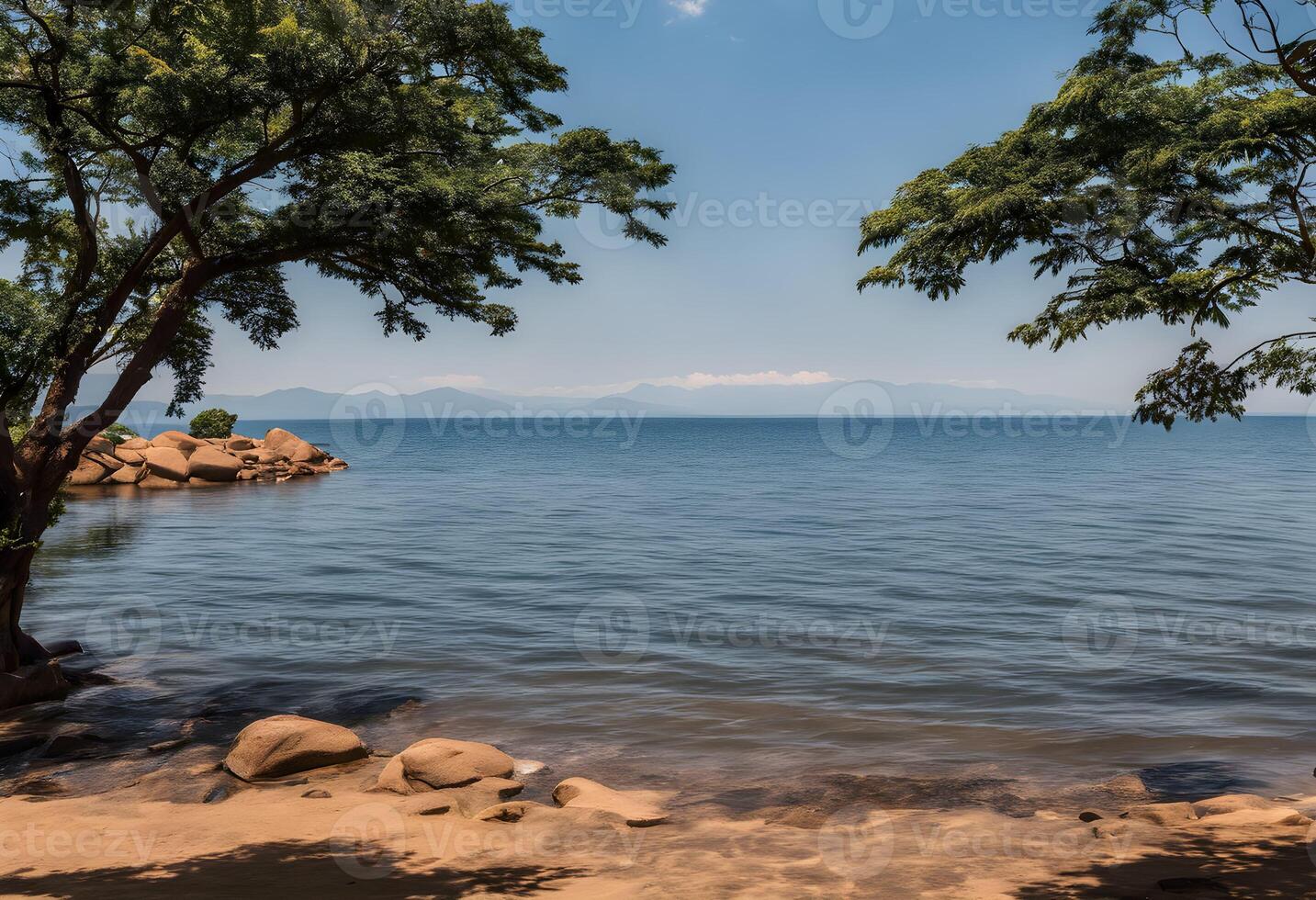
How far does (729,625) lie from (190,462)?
5117 centimetres

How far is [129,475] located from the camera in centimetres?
5838

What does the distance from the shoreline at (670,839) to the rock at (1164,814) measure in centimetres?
3

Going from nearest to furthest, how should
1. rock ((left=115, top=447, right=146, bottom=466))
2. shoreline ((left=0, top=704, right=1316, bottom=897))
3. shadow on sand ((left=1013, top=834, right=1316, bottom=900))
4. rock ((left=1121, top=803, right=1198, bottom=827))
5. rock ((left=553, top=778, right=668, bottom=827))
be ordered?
shadow on sand ((left=1013, top=834, right=1316, bottom=900)) → shoreline ((left=0, top=704, right=1316, bottom=897)) → rock ((left=1121, top=803, right=1198, bottom=827)) → rock ((left=553, top=778, right=668, bottom=827)) → rock ((left=115, top=447, right=146, bottom=466))

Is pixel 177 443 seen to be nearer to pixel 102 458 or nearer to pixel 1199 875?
pixel 102 458

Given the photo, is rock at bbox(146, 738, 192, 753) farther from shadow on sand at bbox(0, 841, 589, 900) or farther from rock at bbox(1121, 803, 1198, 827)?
rock at bbox(1121, 803, 1198, 827)

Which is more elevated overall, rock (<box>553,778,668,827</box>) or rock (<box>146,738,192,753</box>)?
rock (<box>553,778,668,827</box>)

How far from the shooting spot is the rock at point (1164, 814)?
34.0 ft

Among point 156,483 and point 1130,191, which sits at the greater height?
point 1130,191

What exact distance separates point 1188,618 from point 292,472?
6295 centimetres

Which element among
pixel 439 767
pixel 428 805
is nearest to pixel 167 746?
pixel 439 767

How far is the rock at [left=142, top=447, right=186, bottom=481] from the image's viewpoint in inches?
2351

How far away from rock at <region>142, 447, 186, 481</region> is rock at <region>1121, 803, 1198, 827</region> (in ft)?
203

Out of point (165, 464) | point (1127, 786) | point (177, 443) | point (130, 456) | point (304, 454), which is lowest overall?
point (1127, 786)

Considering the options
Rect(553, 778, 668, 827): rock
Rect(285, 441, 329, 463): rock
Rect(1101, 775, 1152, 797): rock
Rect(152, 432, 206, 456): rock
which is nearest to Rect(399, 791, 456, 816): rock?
Rect(553, 778, 668, 827): rock
